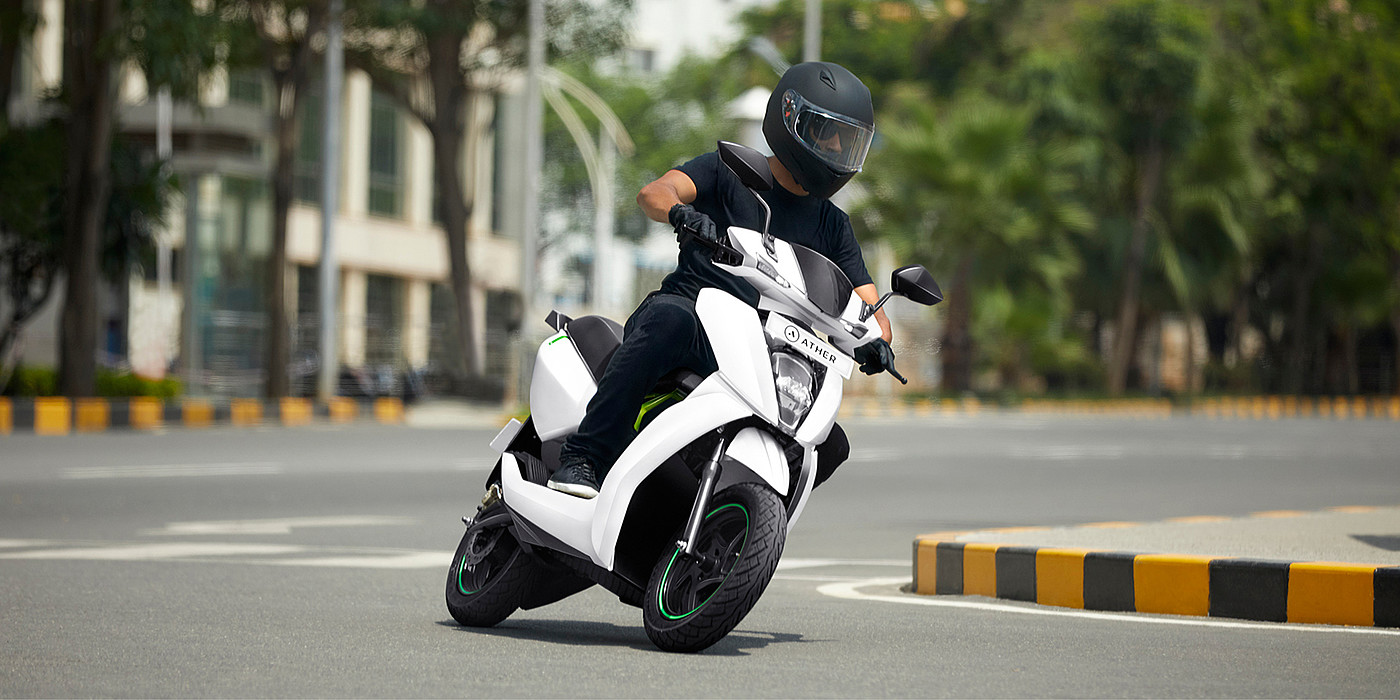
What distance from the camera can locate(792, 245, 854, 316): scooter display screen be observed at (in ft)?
17.1

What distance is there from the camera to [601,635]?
5824 millimetres

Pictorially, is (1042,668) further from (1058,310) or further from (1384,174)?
(1384,174)

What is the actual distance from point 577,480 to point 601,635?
0.71 metres

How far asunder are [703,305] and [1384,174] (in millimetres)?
44341

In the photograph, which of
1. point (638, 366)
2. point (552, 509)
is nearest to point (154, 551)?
point (552, 509)

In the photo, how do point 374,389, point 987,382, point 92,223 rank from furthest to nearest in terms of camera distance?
1. point 987,382
2. point 374,389
3. point 92,223

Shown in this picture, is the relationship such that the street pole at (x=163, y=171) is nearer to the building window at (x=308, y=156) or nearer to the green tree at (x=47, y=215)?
the green tree at (x=47, y=215)

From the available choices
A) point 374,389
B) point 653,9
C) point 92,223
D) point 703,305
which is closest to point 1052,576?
point 703,305

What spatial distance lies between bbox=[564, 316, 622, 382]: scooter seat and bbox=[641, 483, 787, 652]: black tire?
2.47 feet

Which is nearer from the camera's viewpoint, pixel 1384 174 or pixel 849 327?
pixel 849 327

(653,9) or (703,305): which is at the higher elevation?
(653,9)

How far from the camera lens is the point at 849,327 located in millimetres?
5230

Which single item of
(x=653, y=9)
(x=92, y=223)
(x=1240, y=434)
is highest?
(x=653, y=9)

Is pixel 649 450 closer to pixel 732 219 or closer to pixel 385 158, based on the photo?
pixel 732 219
